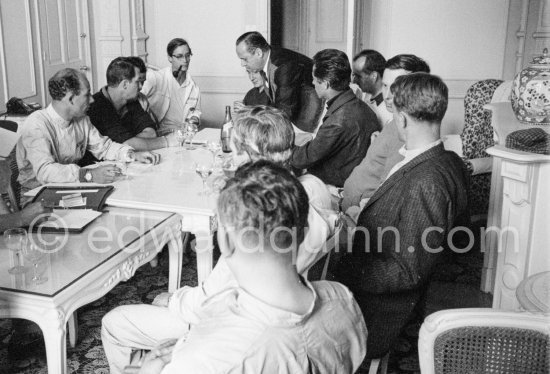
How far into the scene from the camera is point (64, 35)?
523cm

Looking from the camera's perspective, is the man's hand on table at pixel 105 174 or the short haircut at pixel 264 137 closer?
the short haircut at pixel 264 137

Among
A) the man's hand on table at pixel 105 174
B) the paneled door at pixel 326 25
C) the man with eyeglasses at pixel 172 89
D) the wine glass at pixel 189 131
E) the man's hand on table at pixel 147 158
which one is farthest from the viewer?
the paneled door at pixel 326 25

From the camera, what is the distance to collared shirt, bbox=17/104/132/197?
296 cm

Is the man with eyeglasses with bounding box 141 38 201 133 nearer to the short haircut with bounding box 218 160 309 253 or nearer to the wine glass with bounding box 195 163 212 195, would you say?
the wine glass with bounding box 195 163 212 195

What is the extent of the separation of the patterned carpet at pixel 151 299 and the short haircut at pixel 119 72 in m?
1.11

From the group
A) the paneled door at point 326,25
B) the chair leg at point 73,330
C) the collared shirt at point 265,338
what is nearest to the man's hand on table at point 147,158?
the chair leg at point 73,330

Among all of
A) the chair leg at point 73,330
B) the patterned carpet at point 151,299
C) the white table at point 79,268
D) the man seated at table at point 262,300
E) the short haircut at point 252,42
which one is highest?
the short haircut at point 252,42

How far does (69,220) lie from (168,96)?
8.52 feet

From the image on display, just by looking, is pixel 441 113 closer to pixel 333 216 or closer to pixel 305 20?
pixel 333 216

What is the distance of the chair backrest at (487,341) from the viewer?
1.35m

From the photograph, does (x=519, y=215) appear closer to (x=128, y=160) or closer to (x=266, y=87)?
(x=128, y=160)

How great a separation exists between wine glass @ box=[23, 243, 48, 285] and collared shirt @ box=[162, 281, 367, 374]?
0.66 meters

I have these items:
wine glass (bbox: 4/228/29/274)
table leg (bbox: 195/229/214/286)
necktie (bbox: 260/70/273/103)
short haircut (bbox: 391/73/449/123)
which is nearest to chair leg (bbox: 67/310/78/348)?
table leg (bbox: 195/229/214/286)

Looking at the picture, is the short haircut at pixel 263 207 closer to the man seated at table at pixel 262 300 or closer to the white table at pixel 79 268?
the man seated at table at pixel 262 300
